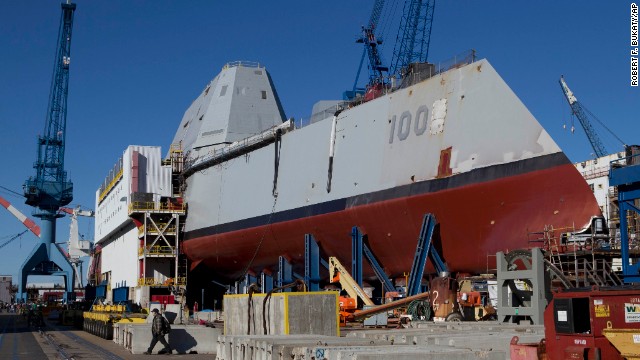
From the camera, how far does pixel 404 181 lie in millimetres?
32875

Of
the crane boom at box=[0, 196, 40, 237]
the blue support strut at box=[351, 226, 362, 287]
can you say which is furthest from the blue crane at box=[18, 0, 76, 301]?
the blue support strut at box=[351, 226, 362, 287]

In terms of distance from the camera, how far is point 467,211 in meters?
30.4

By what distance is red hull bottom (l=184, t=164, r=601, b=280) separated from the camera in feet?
89.9

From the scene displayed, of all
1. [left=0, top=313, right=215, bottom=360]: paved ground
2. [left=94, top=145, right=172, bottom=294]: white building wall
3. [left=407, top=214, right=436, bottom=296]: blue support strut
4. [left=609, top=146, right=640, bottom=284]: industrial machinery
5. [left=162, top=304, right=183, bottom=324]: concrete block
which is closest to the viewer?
[left=0, top=313, right=215, bottom=360]: paved ground

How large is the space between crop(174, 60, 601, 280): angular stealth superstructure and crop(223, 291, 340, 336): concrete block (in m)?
12.4

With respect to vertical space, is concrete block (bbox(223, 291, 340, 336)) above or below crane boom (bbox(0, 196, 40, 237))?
below

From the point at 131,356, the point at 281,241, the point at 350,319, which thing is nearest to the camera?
the point at 131,356

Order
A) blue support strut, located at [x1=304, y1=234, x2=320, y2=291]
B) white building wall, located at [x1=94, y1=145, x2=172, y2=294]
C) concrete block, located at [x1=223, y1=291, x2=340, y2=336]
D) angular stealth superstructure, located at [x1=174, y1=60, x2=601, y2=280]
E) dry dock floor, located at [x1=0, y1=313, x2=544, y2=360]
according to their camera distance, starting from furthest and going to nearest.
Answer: white building wall, located at [x1=94, y1=145, x2=172, y2=294] → blue support strut, located at [x1=304, y1=234, x2=320, y2=291] → angular stealth superstructure, located at [x1=174, y1=60, x2=601, y2=280] → concrete block, located at [x1=223, y1=291, x2=340, y2=336] → dry dock floor, located at [x1=0, y1=313, x2=544, y2=360]

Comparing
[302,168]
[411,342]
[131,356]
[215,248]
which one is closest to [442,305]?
[131,356]

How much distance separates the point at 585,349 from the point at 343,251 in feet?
93.3

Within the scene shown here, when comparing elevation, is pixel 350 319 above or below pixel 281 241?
below

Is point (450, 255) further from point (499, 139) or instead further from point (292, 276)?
point (292, 276)

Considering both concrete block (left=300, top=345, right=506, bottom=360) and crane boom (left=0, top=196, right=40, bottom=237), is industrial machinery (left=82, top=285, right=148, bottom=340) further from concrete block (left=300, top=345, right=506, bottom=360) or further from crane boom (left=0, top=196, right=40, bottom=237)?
crane boom (left=0, top=196, right=40, bottom=237)

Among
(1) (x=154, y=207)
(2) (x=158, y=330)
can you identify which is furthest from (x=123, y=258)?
(2) (x=158, y=330)
